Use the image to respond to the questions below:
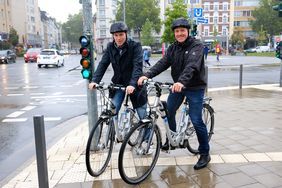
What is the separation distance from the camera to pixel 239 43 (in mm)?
81938

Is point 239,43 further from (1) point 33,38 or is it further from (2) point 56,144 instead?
(2) point 56,144

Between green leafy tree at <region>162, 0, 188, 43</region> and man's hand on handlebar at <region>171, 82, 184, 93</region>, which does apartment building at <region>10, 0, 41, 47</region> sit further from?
man's hand on handlebar at <region>171, 82, 184, 93</region>

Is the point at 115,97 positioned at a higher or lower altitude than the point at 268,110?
higher

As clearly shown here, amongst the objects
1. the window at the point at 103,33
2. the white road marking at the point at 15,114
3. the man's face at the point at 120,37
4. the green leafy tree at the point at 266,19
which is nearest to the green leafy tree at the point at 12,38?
the window at the point at 103,33

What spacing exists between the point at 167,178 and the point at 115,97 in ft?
4.33

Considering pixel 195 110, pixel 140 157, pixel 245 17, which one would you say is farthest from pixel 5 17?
pixel 195 110

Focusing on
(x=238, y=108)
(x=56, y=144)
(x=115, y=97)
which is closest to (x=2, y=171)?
(x=56, y=144)

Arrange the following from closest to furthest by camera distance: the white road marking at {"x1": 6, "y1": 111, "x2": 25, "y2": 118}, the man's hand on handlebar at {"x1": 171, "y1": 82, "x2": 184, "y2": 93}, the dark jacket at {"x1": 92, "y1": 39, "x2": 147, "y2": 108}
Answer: the man's hand on handlebar at {"x1": 171, "y1": 82, "x2": 184, "y2": 93}, the dark jacket at {"x1": 92, "y1": 39, "x2": 147, "y2": 108}, the white road marking at {"x1": 6, "y1": 111, "x2": 25, "y2": 118}

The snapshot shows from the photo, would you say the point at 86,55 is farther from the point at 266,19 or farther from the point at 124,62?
the point at 266,19

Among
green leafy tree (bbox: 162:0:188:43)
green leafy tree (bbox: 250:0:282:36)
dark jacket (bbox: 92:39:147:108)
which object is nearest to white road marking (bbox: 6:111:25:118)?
dark jacket (bbox: 92:39:147:108)

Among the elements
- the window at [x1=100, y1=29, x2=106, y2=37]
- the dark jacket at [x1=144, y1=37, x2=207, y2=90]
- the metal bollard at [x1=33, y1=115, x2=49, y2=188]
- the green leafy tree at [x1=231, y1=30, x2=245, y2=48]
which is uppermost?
the window at [x1=100, y1=29, x2=106, y2=37]

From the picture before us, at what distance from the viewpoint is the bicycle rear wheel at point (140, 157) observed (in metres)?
4.04

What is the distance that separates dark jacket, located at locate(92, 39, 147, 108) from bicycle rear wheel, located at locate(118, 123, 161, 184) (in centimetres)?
73

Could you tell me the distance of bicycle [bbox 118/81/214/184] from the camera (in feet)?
13.2
